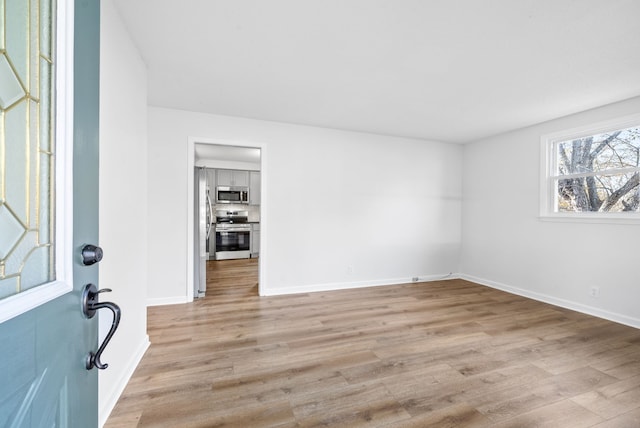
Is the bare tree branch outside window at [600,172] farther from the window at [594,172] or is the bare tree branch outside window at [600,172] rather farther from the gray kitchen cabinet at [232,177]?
the gray kitchen cabinet at [232,177]

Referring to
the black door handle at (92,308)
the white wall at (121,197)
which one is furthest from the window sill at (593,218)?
the white wall at (121,197)

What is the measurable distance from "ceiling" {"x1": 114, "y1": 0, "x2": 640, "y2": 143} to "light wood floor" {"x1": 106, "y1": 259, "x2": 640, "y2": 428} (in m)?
2.46

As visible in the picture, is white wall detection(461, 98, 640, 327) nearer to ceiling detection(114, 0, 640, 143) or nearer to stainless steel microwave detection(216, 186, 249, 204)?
ceiling detection(114, 0, 640, 143)

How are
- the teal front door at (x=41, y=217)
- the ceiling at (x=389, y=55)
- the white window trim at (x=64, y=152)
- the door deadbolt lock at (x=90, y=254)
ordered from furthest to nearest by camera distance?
1. the ceiling at (x=389, y=55)
2. the door deadbolt lock at (x=90, y=254)
3. the white window trim at (x=64, y=152)
4. the teal front door at (x=41, y=217)

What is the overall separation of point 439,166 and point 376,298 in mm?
2642

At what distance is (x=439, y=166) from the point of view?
4.75 meters

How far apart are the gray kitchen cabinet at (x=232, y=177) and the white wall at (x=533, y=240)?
16.2 feet

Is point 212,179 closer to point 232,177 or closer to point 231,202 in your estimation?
point 232,177

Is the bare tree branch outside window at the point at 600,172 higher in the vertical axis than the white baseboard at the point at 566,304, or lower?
higher

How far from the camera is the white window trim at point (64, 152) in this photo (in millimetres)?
611

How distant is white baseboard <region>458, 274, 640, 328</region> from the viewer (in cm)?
291

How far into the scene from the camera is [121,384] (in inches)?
68.9

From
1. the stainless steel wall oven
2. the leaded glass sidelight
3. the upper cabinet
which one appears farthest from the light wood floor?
the upper cabinet

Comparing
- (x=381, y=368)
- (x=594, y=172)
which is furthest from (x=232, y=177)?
(x=594, y=172)
